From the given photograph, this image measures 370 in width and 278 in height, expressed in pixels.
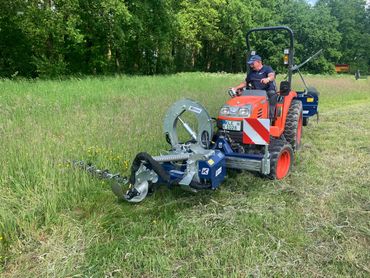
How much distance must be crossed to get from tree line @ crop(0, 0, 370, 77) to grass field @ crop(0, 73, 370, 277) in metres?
7.13

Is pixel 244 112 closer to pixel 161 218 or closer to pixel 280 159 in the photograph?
pixel 280 159

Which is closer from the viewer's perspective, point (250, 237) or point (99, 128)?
point (250, 237)

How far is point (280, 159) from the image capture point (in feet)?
15.5

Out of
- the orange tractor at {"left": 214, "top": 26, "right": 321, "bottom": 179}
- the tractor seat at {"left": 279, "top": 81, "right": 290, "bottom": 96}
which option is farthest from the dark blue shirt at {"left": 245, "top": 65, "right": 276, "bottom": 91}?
the tractor seat at {"left": 279, "top": 81, "right": 290, "bottom": 96}

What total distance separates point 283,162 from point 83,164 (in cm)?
258

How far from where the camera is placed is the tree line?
A: 17609 millimetres

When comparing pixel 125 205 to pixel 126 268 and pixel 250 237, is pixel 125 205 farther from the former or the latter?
pixel 250 237

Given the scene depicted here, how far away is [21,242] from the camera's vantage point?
3109 millimetres

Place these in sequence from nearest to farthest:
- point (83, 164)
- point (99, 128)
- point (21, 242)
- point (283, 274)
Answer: point (283, 274)
point (21, 242)
point (83, 164)
point (99, 128)

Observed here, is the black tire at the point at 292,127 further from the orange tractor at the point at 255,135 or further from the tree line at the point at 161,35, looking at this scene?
the tree line at the point at 161,35

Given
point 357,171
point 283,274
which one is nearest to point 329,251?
point 283,274

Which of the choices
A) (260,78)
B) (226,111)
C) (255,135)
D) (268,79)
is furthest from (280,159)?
(260,78)

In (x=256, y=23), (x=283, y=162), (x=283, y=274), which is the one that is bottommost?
(x=283, y=274)

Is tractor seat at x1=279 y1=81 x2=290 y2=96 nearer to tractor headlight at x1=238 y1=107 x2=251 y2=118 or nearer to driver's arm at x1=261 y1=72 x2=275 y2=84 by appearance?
driver's arm at x1=261 y1=72 x2=275 y2=84
